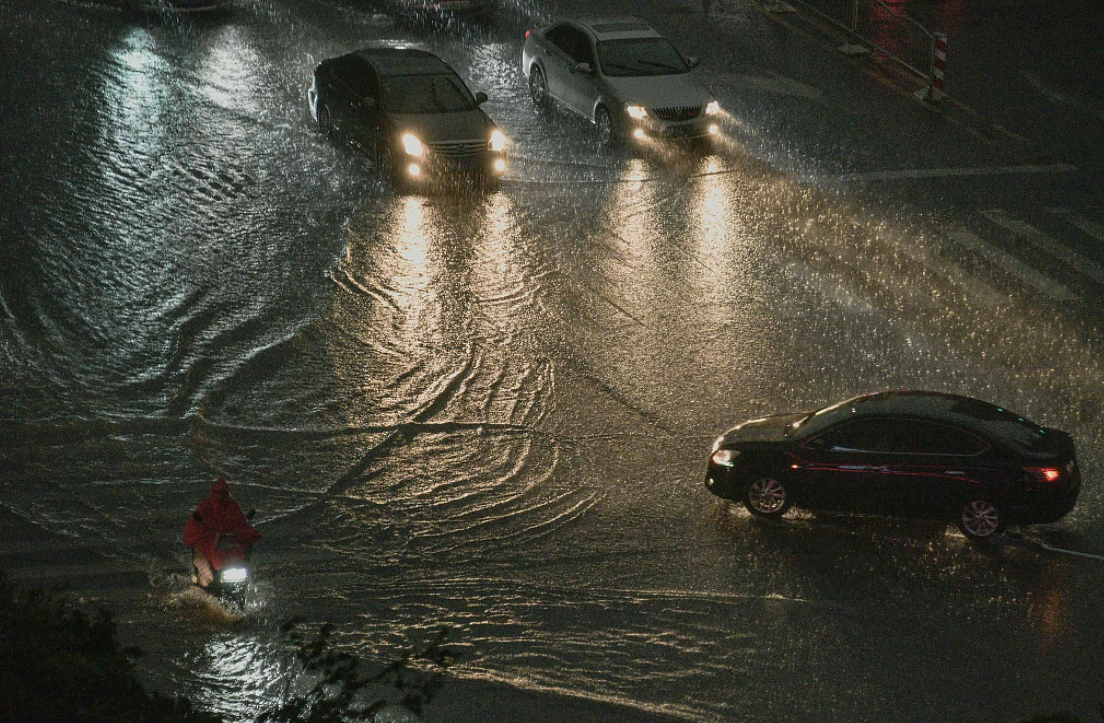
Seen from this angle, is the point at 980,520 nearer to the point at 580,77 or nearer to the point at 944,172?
the point at 944,172

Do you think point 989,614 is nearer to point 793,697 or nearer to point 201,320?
point 793,697

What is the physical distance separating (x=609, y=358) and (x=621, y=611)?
14.6 ft

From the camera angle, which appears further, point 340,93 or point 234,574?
point 340,93

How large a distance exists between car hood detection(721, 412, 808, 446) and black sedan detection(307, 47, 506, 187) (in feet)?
26.8

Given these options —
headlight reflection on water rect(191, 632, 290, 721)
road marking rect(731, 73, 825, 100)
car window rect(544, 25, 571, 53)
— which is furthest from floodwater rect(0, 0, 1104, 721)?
road marking rect(731, 73, 825, 100)

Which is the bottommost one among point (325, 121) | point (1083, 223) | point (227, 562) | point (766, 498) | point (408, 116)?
point (766, 498)

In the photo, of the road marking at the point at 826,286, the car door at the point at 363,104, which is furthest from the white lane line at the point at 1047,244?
the car door at the point at 363,104

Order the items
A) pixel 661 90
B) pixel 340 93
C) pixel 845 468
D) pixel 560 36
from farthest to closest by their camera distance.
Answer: pixel 560 36
pixel 661 90
pixel 340 93
pixel 845 468

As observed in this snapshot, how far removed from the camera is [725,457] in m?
11.5

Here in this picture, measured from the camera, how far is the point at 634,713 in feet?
29.0

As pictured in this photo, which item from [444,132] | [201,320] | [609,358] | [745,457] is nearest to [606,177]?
[444,132]

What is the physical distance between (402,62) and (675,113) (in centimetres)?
467

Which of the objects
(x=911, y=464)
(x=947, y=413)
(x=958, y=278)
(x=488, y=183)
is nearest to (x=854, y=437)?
(x=911, y=464)

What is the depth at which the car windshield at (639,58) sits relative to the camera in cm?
2082
